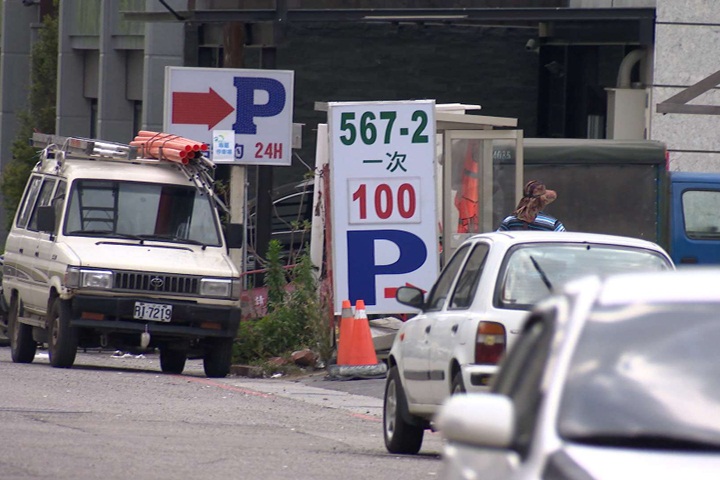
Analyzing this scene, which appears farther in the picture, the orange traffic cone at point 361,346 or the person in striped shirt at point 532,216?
the orange traffic cone at point 361,346

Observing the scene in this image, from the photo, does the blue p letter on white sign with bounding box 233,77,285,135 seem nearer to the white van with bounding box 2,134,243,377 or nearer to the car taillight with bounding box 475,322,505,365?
the white van with bounding box 2,134,243,377

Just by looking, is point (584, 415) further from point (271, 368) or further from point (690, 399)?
point (271, 368)

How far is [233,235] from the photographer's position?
1641 centimetres

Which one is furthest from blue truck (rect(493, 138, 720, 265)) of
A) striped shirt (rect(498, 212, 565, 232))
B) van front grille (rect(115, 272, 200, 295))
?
striped shirt (rect(498, 212, 565, 232))

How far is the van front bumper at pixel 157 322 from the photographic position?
15.1 metres

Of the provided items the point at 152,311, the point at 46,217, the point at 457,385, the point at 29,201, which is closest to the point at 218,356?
the point at 152,311

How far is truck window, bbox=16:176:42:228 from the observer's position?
677 inches

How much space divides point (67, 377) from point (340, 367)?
2.65m

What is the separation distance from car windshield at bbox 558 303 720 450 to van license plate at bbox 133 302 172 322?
442 inches

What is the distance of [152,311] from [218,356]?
0.98m

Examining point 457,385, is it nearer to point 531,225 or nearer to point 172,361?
point 531,225

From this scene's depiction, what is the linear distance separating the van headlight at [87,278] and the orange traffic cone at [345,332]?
91.0 inches


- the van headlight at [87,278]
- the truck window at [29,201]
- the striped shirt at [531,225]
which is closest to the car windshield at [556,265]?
the striped shirt at [531,225]

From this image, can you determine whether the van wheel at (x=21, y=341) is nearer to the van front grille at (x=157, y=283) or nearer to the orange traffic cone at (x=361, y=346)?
the van front grille at (x=157, y=283)
